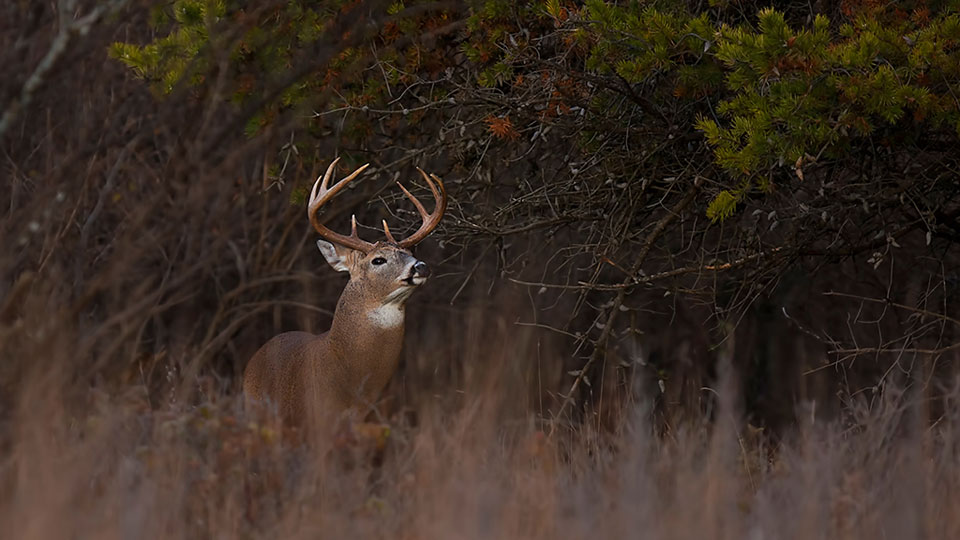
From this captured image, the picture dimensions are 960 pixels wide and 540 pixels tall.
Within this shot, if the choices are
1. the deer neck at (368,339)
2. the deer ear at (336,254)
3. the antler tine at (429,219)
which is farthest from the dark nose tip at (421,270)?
the deer ear at (336,254)

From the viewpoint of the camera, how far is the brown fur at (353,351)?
7.39m

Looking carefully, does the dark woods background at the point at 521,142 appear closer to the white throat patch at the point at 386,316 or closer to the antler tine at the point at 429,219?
the antler tine at the point at 429,219

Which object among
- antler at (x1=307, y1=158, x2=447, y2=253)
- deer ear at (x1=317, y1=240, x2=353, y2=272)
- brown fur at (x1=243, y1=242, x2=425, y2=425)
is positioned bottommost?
brown fur at (x1=243, y1=242, x2=425, y2=425)

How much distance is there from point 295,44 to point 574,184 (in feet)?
5.34

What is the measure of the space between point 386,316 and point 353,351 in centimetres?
26

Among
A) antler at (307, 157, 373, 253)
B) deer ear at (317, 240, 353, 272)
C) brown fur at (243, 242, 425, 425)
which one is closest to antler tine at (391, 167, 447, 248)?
brown fur at (243, 242, 425, 425)

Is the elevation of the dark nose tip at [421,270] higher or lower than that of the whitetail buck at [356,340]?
higher

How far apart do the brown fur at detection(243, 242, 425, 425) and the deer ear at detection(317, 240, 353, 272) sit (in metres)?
0.15

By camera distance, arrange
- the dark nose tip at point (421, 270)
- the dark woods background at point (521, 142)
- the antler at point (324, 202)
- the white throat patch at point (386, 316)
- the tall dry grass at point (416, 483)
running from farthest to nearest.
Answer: the antler at point (324, 202) → the white throat patch at point (386, 316) → the dark nose tip at point (421, 270) → the dark woods background at point (521, 142) → the tall dry grass at point (416, 483)

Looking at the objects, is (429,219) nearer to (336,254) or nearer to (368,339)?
(336,254)

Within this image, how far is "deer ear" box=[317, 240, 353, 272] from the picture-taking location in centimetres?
798

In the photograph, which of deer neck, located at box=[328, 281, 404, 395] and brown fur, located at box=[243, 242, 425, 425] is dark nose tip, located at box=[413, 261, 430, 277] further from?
deer neck, located at box=[328, 281, 404, 395]

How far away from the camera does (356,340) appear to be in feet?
24.6

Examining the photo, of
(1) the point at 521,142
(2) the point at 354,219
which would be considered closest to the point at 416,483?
(2) the point at 354,219
